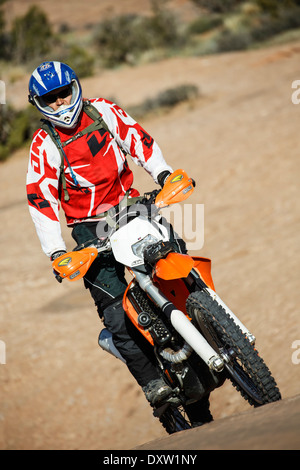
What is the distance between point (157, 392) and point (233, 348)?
26.2 inches

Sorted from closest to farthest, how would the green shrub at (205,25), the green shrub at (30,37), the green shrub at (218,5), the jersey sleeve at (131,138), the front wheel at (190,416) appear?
1. the front wheel at (190,416)
2. the jersey sleeve at (131,138)
3. the green shrub at (30,37)
4. the green shrub at (205,25)
5. the green shrub at (218,5)

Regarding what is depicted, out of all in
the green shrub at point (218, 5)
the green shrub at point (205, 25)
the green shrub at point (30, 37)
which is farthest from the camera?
the green shrub at point (218, 5)

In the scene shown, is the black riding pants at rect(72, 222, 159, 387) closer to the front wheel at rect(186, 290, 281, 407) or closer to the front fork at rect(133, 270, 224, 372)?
the front fork at rect(133, 270, 224, 372)

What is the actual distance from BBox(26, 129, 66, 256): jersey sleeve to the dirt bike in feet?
1.14

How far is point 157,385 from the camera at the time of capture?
3.63 meters

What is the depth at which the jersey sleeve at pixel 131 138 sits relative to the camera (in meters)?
3.97

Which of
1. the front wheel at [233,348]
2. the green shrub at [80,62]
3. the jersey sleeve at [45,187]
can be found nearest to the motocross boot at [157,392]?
the front wheel at [233,348]

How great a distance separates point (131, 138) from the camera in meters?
4.01

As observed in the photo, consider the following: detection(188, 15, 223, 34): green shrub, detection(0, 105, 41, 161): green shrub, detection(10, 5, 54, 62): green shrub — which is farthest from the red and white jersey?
detection(188, 15, 223, 34): green shrub

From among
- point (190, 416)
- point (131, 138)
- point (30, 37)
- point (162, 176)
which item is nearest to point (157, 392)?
point (190, 416)

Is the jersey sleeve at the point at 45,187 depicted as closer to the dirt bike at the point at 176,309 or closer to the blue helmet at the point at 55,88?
the blue helmet at the point at 55,88

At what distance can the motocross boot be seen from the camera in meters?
3.55

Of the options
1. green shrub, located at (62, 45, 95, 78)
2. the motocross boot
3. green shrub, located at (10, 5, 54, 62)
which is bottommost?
green shrub, located at (10, 5, 54, 62)

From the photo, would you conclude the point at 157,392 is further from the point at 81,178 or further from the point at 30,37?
the point at 30,37
